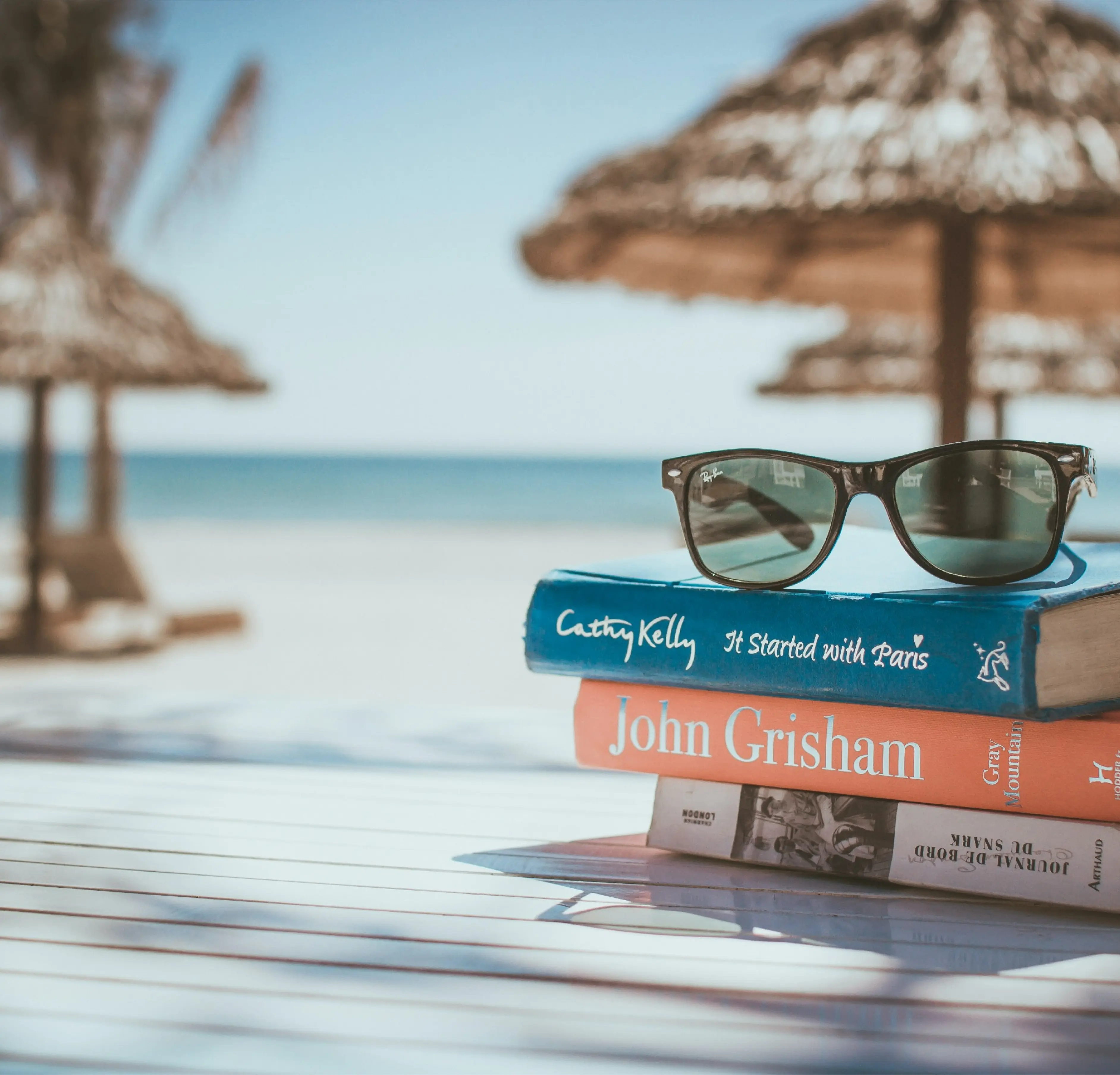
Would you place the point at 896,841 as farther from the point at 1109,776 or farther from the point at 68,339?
the point at 68,339

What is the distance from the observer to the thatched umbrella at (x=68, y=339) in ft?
18.3

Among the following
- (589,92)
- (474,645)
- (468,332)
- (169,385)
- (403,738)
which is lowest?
(474,645)

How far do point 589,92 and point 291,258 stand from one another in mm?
14282

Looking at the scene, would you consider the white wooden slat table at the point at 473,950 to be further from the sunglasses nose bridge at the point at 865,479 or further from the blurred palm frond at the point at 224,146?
the blurred palm frond at the point at 224,146

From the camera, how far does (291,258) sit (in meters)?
40.1

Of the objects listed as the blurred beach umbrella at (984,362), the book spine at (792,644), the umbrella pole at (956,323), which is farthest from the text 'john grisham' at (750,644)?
the blurred beach umbrella at (984,362)

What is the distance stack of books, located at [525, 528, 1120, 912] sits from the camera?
73 cm

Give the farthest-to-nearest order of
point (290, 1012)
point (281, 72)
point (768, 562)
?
point (281, 72), point (768, 562), point (290, 1012)

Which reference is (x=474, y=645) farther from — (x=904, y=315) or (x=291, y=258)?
(x=291, y=258)

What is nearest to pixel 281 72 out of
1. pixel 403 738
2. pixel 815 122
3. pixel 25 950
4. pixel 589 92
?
pixel 815 122

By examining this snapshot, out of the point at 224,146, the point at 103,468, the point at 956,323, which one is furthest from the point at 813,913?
the point at 224,146

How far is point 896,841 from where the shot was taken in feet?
2.61

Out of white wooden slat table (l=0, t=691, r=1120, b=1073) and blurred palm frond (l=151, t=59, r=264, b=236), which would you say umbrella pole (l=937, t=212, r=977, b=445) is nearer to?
white wooden slat table (l=0, t=691, r=1120, b=1073)

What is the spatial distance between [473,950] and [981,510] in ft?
1.70
